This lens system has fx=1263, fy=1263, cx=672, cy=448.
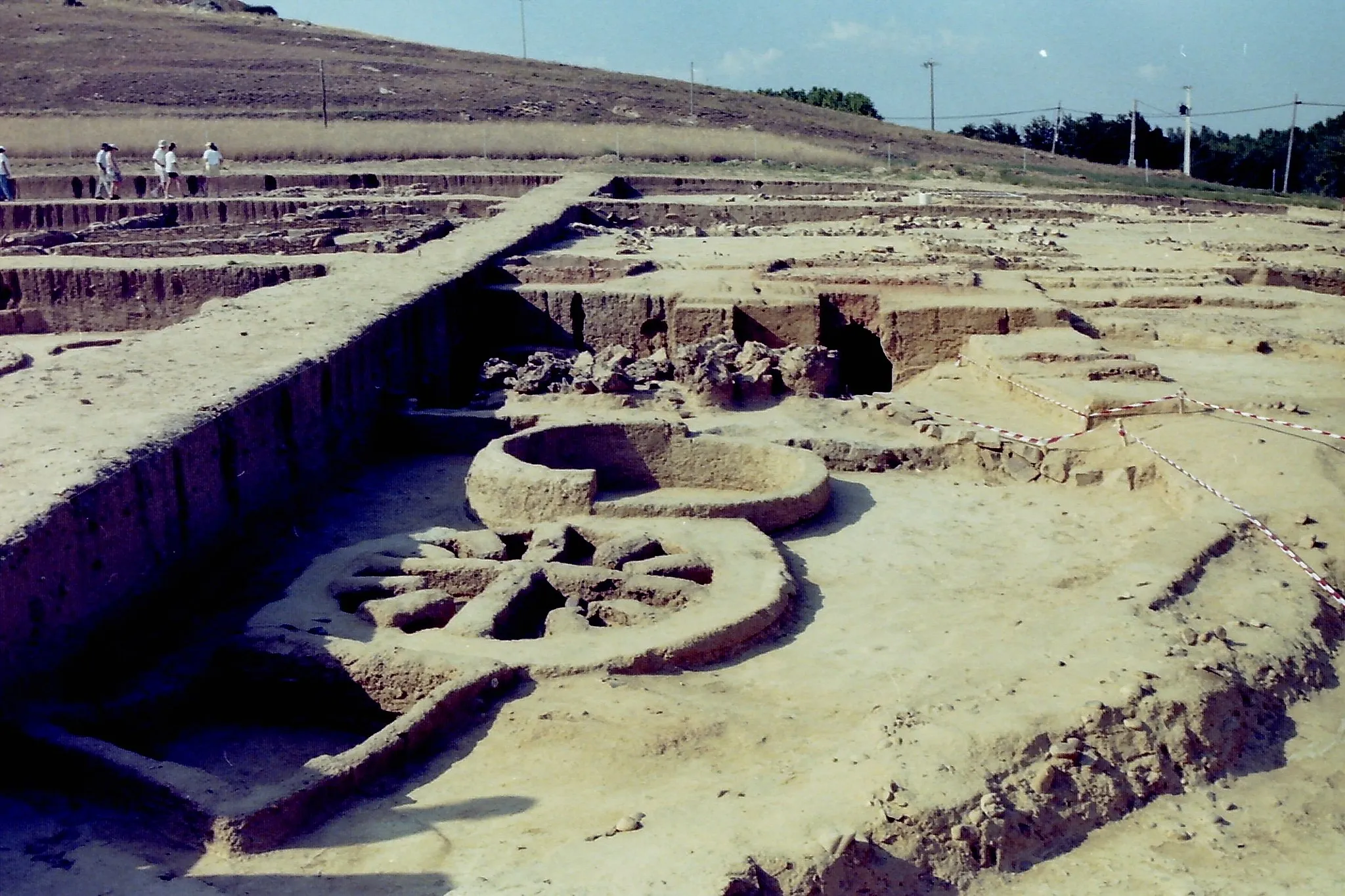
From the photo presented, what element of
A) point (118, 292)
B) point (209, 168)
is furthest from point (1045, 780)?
point (209, 168)

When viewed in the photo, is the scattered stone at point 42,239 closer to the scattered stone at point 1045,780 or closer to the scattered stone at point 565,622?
the scattered stone at point 565,622

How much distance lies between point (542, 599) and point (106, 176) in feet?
57.6

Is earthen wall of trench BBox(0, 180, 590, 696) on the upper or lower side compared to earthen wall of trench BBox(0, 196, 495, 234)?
lower

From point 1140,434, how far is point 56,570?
611cm

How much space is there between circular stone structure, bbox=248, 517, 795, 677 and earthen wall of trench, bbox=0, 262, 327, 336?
6.00m

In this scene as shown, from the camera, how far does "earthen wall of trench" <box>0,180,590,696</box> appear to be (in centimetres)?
478

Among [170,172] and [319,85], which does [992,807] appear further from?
[319,85]

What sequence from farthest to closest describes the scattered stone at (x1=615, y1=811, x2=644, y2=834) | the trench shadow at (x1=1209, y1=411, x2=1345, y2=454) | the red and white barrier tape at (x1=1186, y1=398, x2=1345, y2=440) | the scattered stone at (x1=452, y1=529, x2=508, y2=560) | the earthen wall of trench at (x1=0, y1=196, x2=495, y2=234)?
the earthen wall of trench at (x1=0, y1=196, x2=495, y2=234) < the red and white barrier tape at (x1=1186, y1=398, x2=1345, y2=440) < the trench shadow at (x1=1209, y1=411, x2=1345, y2=454) < the scattered stone at (x1=452, y1=529, x2=508, y2=560) < the scattered stone at (x1=615, y1=811, x2=644, y2=834)

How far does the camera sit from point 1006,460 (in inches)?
318

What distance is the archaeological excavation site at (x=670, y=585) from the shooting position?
415 centimetres

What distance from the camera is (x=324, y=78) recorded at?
3644 cm

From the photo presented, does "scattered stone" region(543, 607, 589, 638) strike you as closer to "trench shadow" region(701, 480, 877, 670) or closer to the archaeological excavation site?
the archaeological excavation site

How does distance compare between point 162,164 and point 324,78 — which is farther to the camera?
point 324,78

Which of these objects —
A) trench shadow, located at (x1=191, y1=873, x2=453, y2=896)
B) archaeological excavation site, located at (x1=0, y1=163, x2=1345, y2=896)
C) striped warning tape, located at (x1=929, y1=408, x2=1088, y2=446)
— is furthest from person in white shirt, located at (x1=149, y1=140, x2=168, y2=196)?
trench shadow, located at (x1=191, y1=873, x2=453, y2=896)
